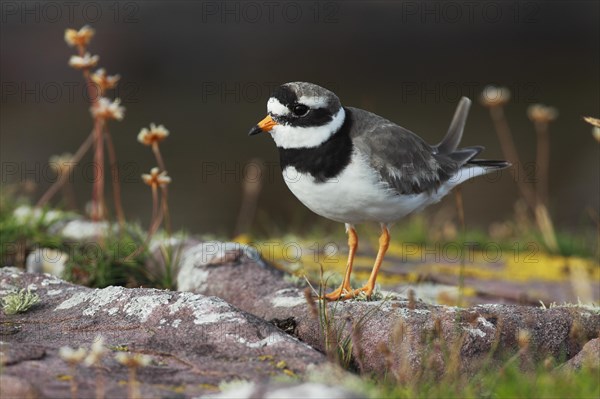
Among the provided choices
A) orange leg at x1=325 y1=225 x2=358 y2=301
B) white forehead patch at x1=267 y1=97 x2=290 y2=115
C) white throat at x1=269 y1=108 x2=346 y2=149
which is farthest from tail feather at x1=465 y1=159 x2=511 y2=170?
white forehead patch at x1=267 y1=97 x2=290 y2=115

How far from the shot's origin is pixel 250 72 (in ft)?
64.1

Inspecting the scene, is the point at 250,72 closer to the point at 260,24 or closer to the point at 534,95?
the point at 260,24

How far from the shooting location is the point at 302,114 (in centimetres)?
511

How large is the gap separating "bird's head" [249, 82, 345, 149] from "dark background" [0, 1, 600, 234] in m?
8.06

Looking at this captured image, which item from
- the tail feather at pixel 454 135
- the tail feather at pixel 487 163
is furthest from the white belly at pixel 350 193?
the tail feather at pixel 487 163

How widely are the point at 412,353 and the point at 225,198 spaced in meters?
10.5

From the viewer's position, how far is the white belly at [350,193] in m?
5.02

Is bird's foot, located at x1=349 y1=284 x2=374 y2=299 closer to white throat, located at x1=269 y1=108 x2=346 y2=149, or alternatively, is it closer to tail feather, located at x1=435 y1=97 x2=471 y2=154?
white throat, located at x1=269 y1=108 x2=346 y2=149

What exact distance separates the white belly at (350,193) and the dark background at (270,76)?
7.97 metres

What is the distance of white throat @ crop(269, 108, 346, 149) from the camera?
509 cm

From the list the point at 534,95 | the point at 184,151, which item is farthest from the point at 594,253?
the point at 534,95

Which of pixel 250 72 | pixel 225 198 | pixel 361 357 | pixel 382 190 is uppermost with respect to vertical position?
pixel 382 190

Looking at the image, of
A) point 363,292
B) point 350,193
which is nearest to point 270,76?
point 350,193

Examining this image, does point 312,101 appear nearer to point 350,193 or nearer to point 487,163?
point 350,193
